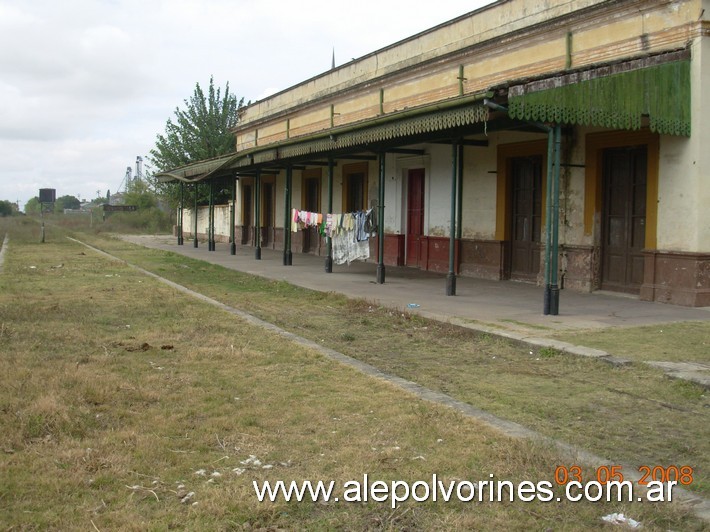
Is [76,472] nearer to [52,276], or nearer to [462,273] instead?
[52,276]

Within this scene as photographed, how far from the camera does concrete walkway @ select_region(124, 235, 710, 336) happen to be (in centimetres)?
934

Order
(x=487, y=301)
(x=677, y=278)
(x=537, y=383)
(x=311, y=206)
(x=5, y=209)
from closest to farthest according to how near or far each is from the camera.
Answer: (x=537, y=383), (x=677, y=278), (x=487, y=301), (x=311, y=206), (x=5, y=209)

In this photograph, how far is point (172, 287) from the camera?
12.8m

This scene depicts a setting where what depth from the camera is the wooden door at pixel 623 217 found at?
11.9m

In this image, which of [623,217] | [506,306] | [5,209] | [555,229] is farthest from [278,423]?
[5,209]

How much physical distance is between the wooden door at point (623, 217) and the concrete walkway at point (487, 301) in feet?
1.41

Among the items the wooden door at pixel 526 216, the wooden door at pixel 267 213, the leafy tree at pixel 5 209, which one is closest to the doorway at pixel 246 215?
the wooden door at pixel 267 213

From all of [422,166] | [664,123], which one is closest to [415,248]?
[422,166]

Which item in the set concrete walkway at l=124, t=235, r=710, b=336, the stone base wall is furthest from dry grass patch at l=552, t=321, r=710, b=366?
the stone base wall

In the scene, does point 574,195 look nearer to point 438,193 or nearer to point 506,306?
point 506,306

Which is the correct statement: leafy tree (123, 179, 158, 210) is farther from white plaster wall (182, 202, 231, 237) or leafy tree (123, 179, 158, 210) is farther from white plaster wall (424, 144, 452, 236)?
white plaster wall (424, 144, 452, 236)

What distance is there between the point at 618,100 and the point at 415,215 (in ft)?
29.7

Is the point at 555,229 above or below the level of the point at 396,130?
below

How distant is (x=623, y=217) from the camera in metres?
12.3
